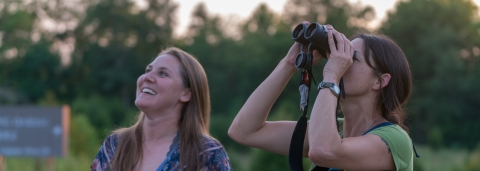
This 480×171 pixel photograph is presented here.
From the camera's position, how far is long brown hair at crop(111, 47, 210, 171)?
3.27m

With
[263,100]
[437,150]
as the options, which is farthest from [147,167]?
[437,150]

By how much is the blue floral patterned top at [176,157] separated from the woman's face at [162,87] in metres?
0.19

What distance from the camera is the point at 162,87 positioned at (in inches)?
133

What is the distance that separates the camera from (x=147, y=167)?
3271 millimetres

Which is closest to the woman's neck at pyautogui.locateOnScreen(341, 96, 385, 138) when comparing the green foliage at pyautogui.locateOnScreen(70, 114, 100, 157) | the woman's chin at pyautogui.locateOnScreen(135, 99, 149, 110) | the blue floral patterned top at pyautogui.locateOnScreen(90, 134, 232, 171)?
the blue floral patterned top at pyautogui.locateOnScreen(90, 134, 232, 171)

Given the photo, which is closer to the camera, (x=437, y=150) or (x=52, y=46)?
(x=437, y=150)

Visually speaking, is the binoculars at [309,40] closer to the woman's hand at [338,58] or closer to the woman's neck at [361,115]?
the woman's hand at [338,58]

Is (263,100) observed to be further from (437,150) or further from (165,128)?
(437,150)

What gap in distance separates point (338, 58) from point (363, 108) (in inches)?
9.0

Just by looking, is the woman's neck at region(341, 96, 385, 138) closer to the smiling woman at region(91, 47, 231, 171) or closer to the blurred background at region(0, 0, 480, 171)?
the smiling woman at region(91, 47, 231, 171)

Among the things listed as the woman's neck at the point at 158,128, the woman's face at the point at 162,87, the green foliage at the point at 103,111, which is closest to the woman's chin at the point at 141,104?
the woman's face at the point at 162,87

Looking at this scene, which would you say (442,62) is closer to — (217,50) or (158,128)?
(217,50)

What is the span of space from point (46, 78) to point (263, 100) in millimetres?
49737

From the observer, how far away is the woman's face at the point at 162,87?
131 inches
